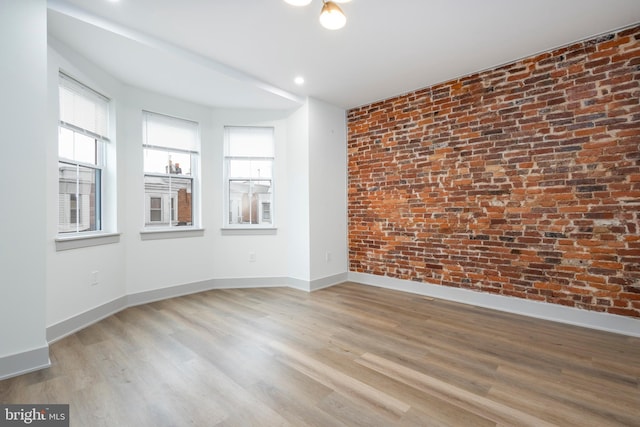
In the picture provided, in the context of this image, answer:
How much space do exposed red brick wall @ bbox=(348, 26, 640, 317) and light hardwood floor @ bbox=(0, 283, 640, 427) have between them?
587 mm

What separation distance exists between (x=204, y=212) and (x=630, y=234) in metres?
4.94

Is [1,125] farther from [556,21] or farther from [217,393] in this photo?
[556,21]

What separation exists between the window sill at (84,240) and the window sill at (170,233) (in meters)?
0.36

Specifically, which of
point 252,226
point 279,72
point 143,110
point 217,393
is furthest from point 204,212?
point 217,393

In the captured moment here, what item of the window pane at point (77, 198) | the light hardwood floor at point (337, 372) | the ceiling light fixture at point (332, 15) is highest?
the ceiling light fixture at point (332, 15)

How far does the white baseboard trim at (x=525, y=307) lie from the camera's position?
282 centimetres

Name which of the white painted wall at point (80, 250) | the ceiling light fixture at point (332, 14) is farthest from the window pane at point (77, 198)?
the ceiling light fixture at point (332, 14)

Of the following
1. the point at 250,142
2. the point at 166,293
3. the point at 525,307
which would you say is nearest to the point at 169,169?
the point at 250,142

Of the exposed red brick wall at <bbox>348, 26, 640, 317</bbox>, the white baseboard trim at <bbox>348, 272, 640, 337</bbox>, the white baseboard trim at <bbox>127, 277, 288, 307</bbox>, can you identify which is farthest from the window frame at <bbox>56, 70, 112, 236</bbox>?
the white baseboard trim at <bbox>348, 272, 640, 337</bbox>

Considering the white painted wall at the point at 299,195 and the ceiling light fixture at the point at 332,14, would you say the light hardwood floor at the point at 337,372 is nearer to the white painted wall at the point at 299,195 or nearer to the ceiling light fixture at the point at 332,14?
the white painted wall at the point at 299,195

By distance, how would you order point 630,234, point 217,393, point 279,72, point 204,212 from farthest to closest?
point 204,212, point 279,72, point 630,234, point 217,393

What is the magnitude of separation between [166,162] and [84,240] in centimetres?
152

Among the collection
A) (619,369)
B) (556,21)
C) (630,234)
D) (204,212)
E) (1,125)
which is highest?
(556,21)

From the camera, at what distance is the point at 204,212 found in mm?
4461
